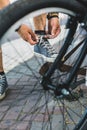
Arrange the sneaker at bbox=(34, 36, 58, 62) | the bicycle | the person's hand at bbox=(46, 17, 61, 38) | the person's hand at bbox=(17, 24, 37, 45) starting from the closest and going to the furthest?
the bicycle, the person's hand at bbox=(17, 24, 37, 45), the person's hand at bbox=(46, 17, 61, 38), the sneaker at bbox=(34, 36, 58, 62)

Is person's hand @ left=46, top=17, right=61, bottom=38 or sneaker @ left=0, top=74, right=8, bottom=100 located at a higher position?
person's hand @ left=46, top=17, right=61, bottom=38

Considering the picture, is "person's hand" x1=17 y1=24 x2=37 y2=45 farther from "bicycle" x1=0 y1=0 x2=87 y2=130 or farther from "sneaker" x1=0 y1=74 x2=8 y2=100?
"sneaker" x1=0 y1=74 x2=8 y2=100

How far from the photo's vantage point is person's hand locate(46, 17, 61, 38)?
228 centimetres

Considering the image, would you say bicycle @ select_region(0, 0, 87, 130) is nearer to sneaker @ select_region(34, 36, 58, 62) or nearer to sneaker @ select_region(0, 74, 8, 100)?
sneaker @ select_region(34, 36, 58, 62)

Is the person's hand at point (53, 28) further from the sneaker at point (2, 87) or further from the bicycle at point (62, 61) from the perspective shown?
the sneaker at point (2, 87)

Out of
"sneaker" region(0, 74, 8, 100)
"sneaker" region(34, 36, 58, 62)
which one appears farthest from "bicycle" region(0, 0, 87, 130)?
"sneaker" region(0, 74, 8, 100)

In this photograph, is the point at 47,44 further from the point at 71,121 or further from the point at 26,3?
the point at 26,3

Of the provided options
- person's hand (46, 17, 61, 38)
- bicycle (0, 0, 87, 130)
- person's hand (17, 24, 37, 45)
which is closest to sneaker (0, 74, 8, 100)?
bicycle (0, 0, 87, 130)

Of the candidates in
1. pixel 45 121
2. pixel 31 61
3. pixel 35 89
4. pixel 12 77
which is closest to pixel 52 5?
pixel 35 89

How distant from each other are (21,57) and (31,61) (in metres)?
0.16

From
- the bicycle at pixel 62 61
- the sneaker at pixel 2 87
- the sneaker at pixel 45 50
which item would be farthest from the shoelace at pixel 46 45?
the sneaker at pixel 2 87

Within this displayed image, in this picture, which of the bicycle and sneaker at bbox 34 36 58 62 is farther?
sneaker at bbox 34 36 58 62

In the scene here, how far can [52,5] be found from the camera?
1.51 m

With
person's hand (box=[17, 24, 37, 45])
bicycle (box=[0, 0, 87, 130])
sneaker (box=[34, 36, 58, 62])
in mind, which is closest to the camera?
bicycle (box=[0, 0, 87, 130])
